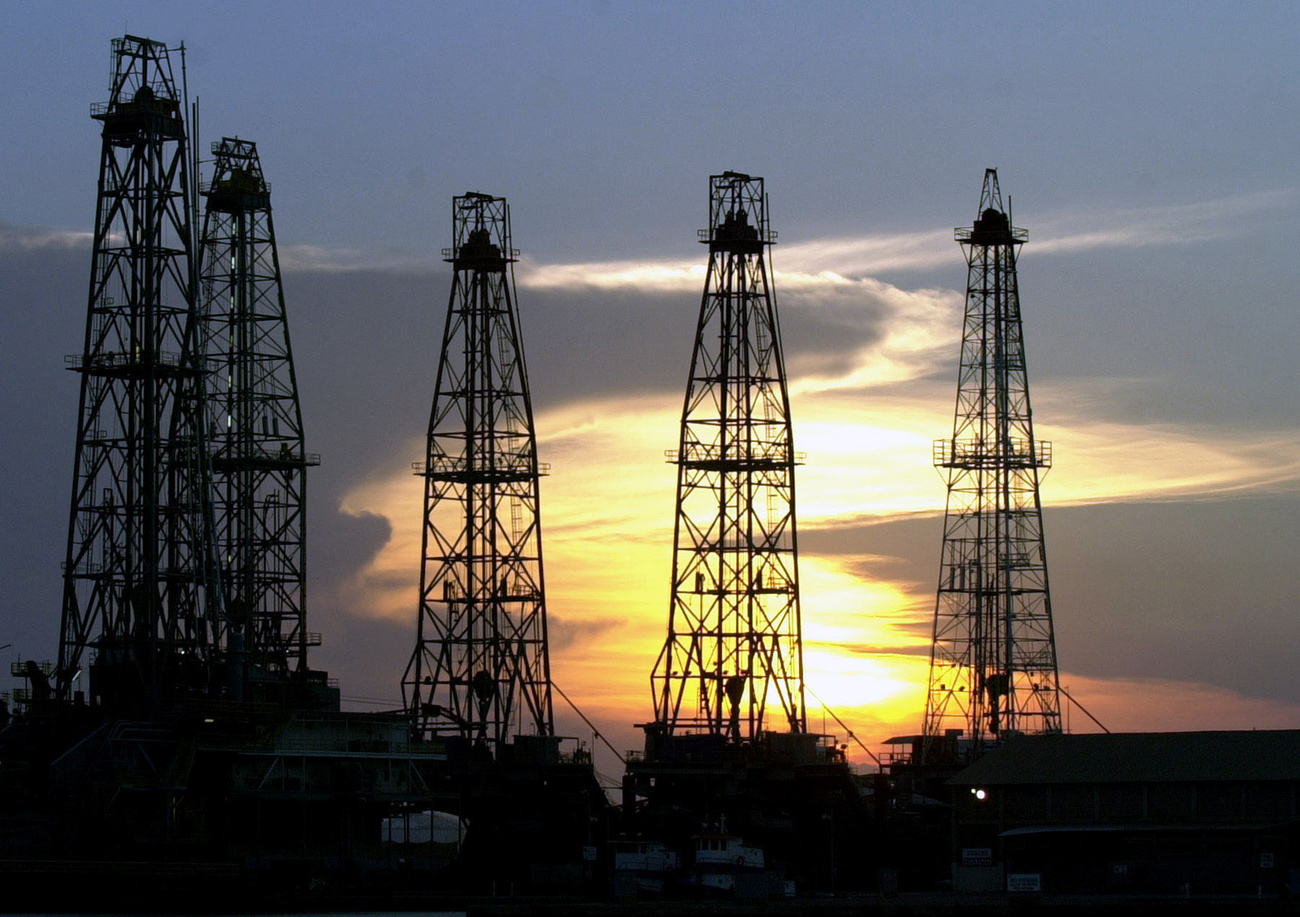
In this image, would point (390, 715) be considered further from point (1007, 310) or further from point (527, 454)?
point (1007, 310)

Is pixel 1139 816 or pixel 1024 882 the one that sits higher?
pixel 1139 816

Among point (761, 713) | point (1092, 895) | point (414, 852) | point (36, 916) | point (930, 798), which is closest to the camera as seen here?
point (1092, 895)

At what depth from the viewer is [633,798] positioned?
121 m

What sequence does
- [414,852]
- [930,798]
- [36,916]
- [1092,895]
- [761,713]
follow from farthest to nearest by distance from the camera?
1. [930,798]
2. [761,713]
3. [414,852]
4. [36,916]
5. [1092,895]

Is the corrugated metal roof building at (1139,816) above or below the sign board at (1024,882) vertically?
above

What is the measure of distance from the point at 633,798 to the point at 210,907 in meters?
26.6

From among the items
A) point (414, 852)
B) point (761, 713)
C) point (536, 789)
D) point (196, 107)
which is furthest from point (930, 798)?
point (196, 107)

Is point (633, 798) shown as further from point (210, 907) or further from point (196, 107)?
point (196, 107)

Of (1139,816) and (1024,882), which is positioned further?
(1139,816)

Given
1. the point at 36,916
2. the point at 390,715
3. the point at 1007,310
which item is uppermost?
the point at 1007,310

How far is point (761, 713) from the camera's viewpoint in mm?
122375

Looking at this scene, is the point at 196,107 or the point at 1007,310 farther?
the point at 1007,310

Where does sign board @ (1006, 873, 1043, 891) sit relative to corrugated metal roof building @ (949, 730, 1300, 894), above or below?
below

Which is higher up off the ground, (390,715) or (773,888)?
(390,715)
